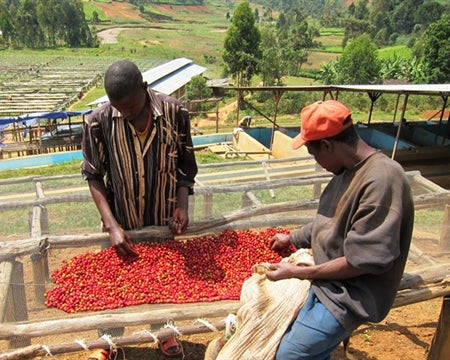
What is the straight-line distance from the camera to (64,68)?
4844 centimetres

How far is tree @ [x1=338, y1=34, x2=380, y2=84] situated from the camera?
3419cm

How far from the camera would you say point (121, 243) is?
106 inches

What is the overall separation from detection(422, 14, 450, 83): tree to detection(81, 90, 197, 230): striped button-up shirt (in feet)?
104

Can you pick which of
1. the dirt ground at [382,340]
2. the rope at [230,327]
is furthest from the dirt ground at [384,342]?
the rope at [230,327]

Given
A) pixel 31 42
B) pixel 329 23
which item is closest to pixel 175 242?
pixel 31 42

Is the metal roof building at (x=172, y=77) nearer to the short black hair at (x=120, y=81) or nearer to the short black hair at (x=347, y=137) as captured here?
the short black hair at (x=120, y=81)

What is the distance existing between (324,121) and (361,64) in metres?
35.4

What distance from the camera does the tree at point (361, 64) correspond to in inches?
1346

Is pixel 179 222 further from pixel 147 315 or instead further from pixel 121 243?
pixel 147 315

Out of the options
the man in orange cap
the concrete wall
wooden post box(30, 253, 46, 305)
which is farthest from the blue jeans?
the concrete wall

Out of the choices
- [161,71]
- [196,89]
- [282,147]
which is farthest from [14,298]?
[196,89]

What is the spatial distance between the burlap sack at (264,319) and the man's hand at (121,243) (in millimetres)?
917

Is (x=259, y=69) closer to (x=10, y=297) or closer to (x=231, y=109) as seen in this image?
(x=231, y=109)

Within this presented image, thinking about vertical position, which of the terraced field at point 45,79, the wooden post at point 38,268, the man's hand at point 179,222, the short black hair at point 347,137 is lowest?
the terraced field at point 45,79
